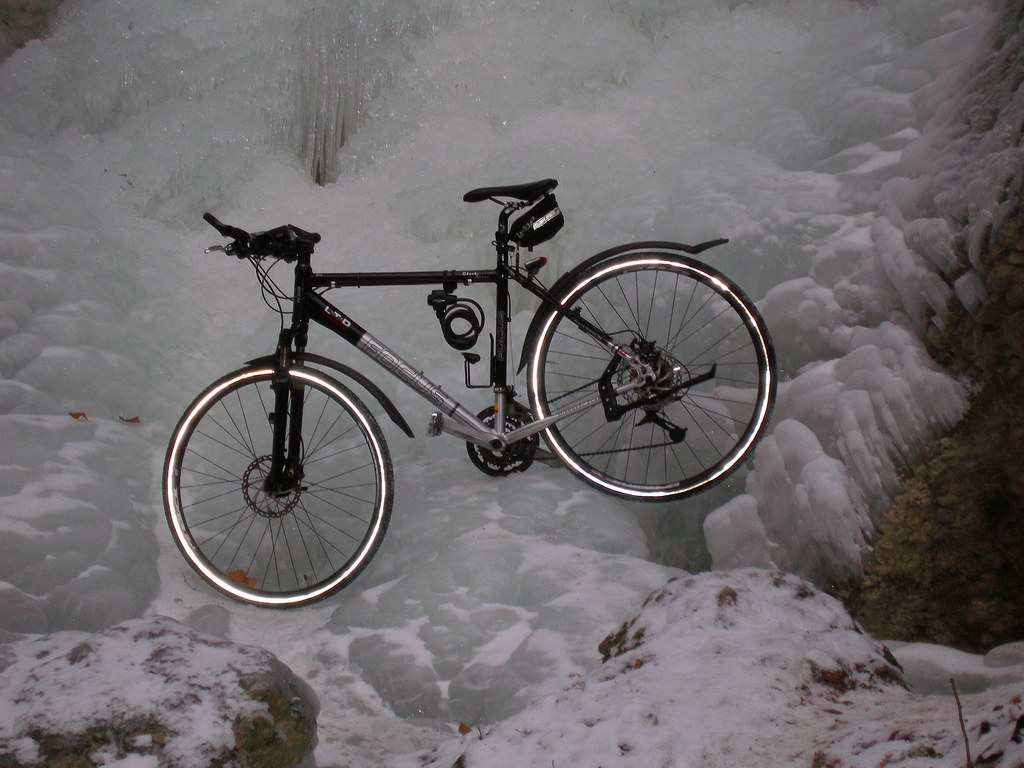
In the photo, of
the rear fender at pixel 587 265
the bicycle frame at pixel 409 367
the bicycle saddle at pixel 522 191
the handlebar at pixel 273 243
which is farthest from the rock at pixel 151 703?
the bicycle saddle at pixel 522 191

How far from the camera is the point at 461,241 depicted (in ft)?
16.4

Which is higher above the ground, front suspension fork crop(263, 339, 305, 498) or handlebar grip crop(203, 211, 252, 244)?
handlebar grip crop(203, 211, 252, 244)

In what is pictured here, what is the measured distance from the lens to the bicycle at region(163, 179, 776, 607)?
10.6 feet

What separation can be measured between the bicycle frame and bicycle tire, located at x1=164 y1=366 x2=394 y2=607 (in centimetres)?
10

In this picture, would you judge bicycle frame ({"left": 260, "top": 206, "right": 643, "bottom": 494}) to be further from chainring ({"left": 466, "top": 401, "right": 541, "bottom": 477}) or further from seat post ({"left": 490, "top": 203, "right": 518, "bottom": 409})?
chainring ({"left": 466, "top": 401, "right": 541, "bottom": 477})

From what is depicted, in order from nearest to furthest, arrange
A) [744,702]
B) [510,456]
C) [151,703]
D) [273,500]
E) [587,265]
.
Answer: [744,702] → [151,703] → [587,265] → [273,500] → [510,456]

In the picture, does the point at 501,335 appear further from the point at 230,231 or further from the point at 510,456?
the point at 230,231

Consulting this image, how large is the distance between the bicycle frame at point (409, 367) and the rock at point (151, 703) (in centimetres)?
86

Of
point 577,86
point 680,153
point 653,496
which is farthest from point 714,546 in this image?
point 577,86

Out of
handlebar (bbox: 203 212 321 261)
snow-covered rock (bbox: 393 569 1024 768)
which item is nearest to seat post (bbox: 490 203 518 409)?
handlebar (bbox: 203 212 321 261)

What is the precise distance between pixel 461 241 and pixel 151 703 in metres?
3.42

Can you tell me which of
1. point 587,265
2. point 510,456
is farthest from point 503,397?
point 587,265

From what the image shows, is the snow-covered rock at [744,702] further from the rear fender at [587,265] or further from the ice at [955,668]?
the rear fender at [587,265]

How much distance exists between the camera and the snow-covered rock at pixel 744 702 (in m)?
1.42
